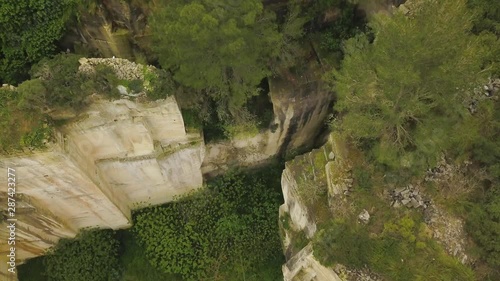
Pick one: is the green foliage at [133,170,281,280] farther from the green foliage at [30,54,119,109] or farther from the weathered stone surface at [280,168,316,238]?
the green foliage at [30,54,119,109]

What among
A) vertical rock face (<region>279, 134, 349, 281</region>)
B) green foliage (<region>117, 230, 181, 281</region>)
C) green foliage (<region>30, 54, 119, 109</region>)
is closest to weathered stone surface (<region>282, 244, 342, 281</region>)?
vertical rock face (<region>279, 134, 349, 281</region>)

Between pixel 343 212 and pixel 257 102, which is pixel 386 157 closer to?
pixel 343 212

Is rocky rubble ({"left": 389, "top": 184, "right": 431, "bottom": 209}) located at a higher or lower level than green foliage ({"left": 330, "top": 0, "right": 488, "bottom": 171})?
lower

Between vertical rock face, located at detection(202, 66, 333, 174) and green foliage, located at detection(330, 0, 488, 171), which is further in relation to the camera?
vertical rock face, located at detection(202, 66, 333, 174)

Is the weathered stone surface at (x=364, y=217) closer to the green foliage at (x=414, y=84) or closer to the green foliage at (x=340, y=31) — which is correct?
the green foliage at (x=414, y=84)

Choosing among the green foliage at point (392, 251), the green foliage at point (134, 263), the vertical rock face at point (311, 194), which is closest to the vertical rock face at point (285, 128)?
the vertical rock face at point (311, 194)
